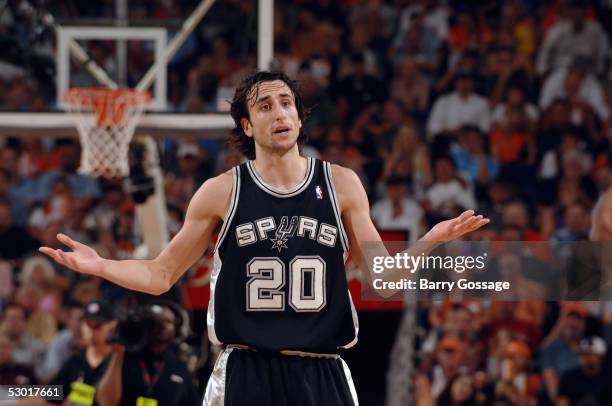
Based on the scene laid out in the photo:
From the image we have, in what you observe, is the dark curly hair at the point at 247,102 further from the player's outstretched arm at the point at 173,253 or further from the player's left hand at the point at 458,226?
the player's left hand at the point at 458,226

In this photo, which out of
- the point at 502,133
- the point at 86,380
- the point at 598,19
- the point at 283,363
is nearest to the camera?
the point at 283,363

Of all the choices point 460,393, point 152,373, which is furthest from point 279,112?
point 460,393

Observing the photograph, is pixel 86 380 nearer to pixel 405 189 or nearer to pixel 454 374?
pixel 454 374

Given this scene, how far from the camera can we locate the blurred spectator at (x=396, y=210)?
36.6ft

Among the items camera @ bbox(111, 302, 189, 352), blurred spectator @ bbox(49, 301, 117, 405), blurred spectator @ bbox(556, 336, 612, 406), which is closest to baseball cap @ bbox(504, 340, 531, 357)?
blurred spectator @ bbox(556, 336, 612, 406)

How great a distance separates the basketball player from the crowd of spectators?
374 centimetres

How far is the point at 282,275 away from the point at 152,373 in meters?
2.67

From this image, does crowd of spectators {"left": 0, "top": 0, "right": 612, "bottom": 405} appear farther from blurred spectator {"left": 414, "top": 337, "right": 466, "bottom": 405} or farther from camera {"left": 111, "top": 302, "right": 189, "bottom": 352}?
camera {"left": 111, "top": 302, "right": 189, "bottom": 352}

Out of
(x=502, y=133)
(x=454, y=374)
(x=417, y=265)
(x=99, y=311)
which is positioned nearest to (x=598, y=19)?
(x=502, y=133)

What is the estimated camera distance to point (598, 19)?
13.2 metres

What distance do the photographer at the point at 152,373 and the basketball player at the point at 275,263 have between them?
87.5 inches

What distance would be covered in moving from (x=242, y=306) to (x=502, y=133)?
7.65m

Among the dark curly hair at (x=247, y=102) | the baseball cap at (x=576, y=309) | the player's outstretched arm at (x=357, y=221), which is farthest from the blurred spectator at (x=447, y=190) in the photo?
the player's outstretched arm at (x=357, y=221)

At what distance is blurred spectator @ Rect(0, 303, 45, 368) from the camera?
10164 mm
